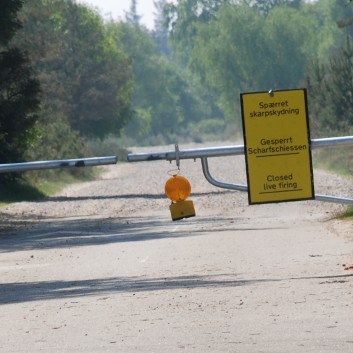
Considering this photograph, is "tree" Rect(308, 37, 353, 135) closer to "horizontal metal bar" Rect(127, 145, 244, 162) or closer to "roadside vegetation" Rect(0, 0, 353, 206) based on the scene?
"roadside vegetation" Rect(0, 0, 353, 206)

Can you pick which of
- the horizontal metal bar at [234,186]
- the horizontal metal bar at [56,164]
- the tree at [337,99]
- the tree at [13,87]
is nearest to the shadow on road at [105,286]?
the horizontal metal bar at [234,186]

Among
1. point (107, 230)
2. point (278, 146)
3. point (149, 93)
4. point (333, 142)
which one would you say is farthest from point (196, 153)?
point (149, 93)

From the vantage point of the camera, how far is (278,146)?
15141 mm

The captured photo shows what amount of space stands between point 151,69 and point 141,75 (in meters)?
1.34

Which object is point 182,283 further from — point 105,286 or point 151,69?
point 151,69

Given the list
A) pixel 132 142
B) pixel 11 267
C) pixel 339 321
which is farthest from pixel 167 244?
pixel 132 142

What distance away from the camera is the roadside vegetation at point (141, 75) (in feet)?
145

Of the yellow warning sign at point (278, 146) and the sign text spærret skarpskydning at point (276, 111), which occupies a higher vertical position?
the sign text spærret skarpskydning at point (276, 111)

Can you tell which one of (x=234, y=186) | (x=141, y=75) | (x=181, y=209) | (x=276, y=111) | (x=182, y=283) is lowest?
(x=141, y=75)

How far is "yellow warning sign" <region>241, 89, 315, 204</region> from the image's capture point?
1501 centimetres

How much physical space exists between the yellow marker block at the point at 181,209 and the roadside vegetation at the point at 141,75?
1734 cm

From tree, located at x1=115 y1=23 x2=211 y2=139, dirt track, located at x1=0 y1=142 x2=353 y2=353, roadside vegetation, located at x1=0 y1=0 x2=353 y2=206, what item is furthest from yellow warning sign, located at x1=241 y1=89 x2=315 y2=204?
tree, located at x1=115 y1=23 x2=211 y2=139

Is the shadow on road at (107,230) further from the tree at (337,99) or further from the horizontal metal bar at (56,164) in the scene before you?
the tree at (337,99)

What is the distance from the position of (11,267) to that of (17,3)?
17.5 meters
